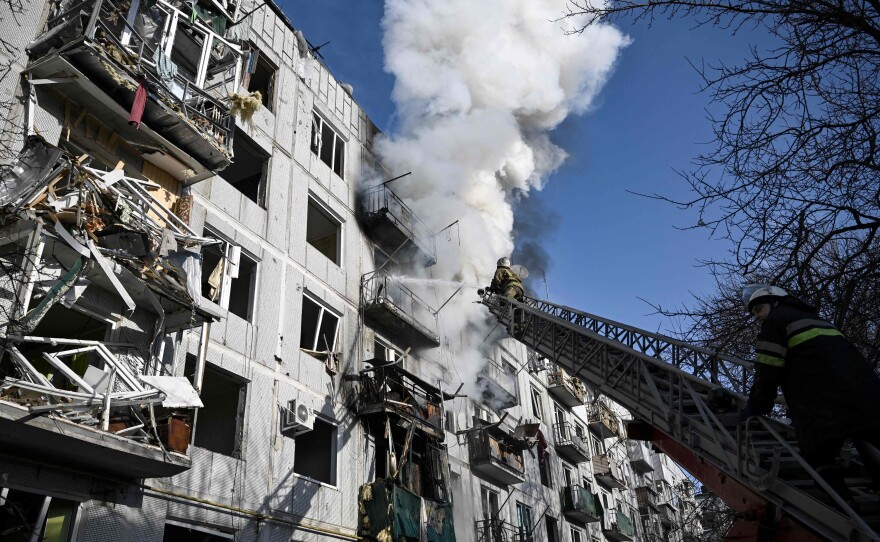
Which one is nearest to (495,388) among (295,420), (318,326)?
(318,326)

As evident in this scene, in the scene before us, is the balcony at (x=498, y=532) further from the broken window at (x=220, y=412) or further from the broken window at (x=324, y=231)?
the broken window at (x=324, y=231)

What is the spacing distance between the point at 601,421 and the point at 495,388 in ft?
42.2

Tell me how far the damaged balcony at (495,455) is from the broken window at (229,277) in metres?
8.18

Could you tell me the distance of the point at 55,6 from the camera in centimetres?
1062

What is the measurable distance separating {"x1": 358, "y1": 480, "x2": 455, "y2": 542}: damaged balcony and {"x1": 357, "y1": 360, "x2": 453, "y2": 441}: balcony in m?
1.73

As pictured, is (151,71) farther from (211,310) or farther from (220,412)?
(220,412)

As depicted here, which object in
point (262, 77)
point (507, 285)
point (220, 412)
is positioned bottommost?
point (220, 412)

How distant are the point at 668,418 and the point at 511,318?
6.43m

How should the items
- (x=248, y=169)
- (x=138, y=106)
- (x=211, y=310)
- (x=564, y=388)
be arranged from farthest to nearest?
(x=564, y=388)
(x=248, y=169)
(x=211, y=310)
(x=138, y=106)

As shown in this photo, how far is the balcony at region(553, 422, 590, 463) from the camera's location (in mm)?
27125

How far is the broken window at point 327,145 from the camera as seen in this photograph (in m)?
18.4

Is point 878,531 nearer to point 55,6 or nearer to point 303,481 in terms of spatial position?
point 303,481

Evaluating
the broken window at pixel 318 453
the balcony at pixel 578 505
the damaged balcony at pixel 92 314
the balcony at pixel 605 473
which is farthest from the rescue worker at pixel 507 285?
the balcony at pixel 605 473

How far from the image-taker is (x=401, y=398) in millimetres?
16516
